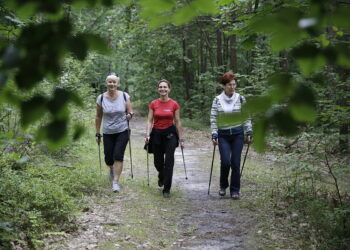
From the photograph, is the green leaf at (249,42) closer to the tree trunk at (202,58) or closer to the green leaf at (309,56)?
the green leaf at (309,56)

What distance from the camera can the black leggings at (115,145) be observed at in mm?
7617

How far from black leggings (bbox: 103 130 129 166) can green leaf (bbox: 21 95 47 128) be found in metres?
6.53

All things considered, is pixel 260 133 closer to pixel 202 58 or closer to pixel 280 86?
pixel 280 86

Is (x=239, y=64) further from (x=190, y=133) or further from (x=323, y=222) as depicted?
(x=323, y=222)

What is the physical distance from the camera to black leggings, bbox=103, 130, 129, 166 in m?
7.62

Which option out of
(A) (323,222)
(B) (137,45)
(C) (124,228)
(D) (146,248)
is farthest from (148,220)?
(B) (137,45)

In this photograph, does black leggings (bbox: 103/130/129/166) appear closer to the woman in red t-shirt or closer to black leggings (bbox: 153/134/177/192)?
the woman in red t-shirt

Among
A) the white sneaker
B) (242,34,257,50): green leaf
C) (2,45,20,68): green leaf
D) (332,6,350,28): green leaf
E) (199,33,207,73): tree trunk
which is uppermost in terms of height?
(199,33,207,73): tree trunk

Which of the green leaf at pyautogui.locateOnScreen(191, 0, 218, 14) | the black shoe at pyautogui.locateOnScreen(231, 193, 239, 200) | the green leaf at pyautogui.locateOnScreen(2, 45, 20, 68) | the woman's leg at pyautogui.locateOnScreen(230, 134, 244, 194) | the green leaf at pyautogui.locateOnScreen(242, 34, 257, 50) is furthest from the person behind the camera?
the black shoe at pyautogui.locateOnScreen(231, 193, 239, 200)

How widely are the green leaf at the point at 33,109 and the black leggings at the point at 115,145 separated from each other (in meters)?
6.53

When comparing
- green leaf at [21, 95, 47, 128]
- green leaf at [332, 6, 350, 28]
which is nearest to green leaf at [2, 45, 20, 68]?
green leaf at [21, 95, 47, 128]

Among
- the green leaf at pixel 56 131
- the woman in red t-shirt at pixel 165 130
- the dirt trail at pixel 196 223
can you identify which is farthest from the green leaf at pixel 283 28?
the woman in red t-shirt at pixel 165 130

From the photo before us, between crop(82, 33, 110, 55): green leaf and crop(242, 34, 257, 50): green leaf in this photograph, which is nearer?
crop(82, 33, 110, 55): green leaf

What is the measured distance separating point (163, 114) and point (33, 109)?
6422 millimetres
